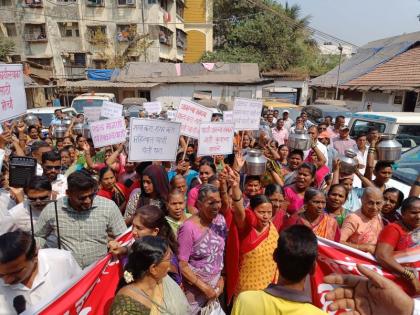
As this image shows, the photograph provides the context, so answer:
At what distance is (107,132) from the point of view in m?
5.04

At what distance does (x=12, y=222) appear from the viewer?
274cm

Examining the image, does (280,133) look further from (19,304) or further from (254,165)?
(19,304)

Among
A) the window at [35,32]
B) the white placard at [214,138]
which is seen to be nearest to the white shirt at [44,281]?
the white placard at [214,138]

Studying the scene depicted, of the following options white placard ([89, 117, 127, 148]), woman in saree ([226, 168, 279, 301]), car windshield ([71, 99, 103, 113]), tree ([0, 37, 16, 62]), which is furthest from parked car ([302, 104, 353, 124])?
tree ([0, 37, 16, 62])

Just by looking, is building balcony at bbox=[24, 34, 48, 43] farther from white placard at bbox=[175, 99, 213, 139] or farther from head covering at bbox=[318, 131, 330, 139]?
white placard at bbox=[175, 99, 213, 139]

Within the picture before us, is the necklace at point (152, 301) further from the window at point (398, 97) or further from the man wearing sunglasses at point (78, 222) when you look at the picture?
the window at point (398, 97)

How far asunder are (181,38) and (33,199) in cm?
3468

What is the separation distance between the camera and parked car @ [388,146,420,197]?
4.69 m

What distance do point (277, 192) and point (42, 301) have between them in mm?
2237

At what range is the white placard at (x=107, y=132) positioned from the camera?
16.3 ft

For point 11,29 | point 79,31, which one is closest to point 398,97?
point 79,31

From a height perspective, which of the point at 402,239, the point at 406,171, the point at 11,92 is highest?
the point at 11,92

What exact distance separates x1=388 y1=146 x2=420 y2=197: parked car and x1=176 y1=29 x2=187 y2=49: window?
31.3 m

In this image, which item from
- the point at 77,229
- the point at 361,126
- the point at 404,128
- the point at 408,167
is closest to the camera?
the point at 77,229
